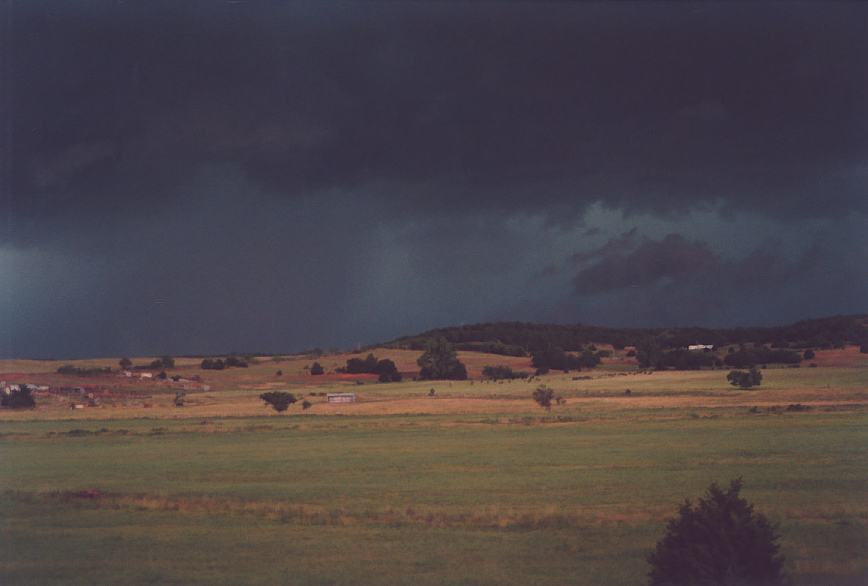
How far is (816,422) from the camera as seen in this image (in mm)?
54719

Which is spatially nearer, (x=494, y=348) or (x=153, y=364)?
(x=153, y=364)

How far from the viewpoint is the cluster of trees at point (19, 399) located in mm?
82012

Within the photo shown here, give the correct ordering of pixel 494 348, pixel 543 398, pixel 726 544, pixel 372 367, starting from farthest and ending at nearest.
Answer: pixel 494 348 → pixel 372 367 → pixel 543 398 → pixel 726 544

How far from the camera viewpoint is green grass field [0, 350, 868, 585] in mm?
21234

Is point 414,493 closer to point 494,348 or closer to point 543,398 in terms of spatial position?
point 543,398

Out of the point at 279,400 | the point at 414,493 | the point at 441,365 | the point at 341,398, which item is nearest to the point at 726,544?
the point at 414,493

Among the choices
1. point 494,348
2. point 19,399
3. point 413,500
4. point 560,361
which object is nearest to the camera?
point 413,500

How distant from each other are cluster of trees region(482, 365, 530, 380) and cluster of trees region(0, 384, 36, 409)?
63153mm

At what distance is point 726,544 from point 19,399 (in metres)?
80.9

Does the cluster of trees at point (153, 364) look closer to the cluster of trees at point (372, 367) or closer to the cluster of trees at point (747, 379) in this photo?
the cluster of trees at point (372, 367)

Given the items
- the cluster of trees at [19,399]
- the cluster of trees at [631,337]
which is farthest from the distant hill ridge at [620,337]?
the cluster of trees at [19,399]

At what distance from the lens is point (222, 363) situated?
142m

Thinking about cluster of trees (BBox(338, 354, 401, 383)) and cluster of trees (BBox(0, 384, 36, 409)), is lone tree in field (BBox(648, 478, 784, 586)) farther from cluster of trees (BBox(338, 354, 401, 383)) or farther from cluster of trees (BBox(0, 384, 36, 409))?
cluster of trees (BBox(338, 354, 401, 383))

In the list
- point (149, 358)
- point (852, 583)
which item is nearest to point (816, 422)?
point (852, 583)
